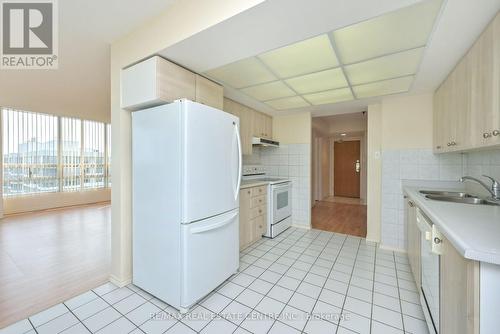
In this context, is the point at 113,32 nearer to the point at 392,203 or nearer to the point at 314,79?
the point at 314,79

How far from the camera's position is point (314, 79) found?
2406mm

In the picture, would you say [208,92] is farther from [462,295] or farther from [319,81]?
[462,295]

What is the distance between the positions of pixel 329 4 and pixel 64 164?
7011 mm

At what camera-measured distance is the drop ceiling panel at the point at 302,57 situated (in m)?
1.72

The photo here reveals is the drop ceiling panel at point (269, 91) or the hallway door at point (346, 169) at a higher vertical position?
the drop ceiling panel at point (269, 91)

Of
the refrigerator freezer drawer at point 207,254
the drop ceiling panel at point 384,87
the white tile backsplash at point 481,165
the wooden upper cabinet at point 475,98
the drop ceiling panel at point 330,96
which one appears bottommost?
the refrigerator freezer drawer at point 207,254

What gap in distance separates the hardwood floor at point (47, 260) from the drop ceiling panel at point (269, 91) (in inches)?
108

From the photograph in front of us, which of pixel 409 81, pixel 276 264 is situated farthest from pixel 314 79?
pixel 276 264

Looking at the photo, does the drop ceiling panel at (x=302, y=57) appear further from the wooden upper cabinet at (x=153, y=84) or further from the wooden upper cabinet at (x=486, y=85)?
the wooden upper cabinet at (x=486, y=85)

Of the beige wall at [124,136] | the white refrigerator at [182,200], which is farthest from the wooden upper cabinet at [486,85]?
the beige wall at [124,136]

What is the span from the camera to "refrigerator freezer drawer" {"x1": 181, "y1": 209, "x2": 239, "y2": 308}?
1621 millimetres

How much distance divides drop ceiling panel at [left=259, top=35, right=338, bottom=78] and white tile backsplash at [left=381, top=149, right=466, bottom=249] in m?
1.73

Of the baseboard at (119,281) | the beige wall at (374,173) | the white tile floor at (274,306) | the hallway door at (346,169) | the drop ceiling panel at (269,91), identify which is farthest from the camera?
the hallway door at (346,169)

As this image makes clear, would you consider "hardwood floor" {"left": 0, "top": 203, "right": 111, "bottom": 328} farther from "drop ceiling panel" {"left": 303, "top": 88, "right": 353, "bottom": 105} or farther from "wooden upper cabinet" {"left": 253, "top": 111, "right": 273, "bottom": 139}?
"drop ceiling panel" {"left": 303, "top": 88, "right": 353, "bottom": 105}
